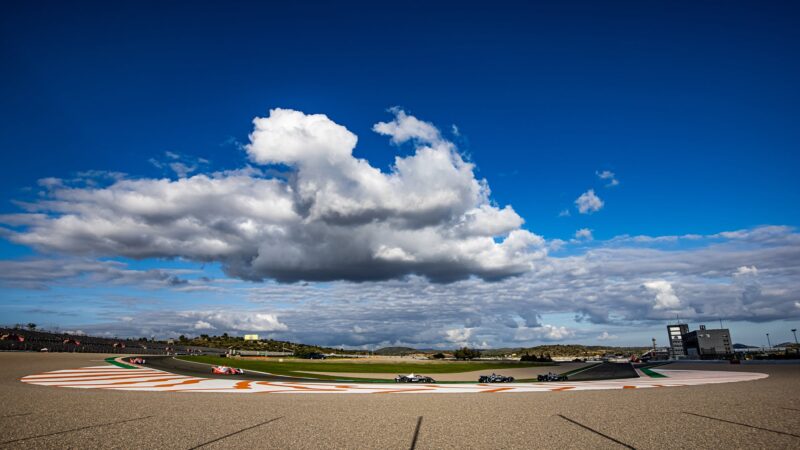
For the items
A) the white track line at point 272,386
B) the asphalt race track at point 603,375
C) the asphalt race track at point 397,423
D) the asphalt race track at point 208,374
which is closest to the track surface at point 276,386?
the white track line at point 272,386

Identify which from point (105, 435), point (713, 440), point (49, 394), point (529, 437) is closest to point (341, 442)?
point (529, 437)

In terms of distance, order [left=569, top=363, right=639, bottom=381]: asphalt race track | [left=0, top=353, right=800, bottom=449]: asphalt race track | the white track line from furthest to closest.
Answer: [left=569, top=363, right=639, bottom=381]: asphalt race track → the white track line → [left=0, top=353, right=800, bottom=449]: asphalt race track

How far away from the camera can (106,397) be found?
21.7 meters

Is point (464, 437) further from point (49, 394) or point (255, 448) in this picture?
point (49, 394)

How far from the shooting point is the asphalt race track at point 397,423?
12.0 m

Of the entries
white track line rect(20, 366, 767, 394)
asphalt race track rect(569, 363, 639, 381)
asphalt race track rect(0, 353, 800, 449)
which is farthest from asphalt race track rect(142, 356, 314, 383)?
asphalt race track rect(569, 363, 639, 381)

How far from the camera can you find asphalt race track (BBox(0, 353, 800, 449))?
39.2 ft

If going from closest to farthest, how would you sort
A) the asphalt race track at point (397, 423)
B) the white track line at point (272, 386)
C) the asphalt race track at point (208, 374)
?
the asphalt race track at point (397, 423)
the white track line at point (272, 386)
the asphalt race track at point (208, 374)

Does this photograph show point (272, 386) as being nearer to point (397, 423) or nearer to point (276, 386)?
point (276, 386)

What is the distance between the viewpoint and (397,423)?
1534 cm

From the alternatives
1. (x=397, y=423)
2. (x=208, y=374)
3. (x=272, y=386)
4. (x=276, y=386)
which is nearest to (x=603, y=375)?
(x=276, y=386)

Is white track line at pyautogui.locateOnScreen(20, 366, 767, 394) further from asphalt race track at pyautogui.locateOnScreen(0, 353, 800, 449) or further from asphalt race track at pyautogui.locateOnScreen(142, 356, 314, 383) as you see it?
asphalt race track at pyautogui.locateOnScreen(0, 353, 800, 449)

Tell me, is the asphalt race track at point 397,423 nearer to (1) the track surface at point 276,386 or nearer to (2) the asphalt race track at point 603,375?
(1) the track surface at point 276,386

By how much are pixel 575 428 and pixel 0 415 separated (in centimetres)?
2125
